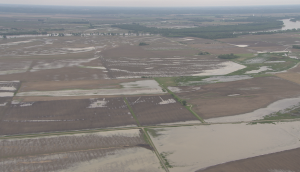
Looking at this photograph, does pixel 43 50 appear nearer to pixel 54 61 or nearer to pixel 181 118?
pixel 54 61

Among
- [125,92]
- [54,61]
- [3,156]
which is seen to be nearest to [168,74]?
[125,92]

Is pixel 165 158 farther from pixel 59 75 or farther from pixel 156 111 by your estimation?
pixel 59 75

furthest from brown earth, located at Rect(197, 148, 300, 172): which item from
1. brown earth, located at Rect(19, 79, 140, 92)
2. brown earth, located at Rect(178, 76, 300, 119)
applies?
brown earth, located at Rect(19, 79, 140, 92)

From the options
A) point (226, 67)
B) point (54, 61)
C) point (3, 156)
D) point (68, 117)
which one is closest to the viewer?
point (3, 156)

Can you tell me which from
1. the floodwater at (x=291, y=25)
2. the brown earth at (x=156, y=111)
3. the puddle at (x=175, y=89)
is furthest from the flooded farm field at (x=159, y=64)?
the floodwater at (x=291, y=25)

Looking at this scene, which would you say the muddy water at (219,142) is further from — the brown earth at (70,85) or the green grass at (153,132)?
the brown earth at (70,85)

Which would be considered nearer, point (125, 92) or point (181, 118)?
point (181, 118)

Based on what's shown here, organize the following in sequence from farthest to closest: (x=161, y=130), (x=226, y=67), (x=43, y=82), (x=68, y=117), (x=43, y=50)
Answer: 1. (x=43, y=50)
2. (x=226, y=67)
3. (x=43, y=82)
4. (x=68, y=117)
5. (x=161, y=130)

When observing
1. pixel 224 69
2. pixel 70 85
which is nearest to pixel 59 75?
pixel 70 85
